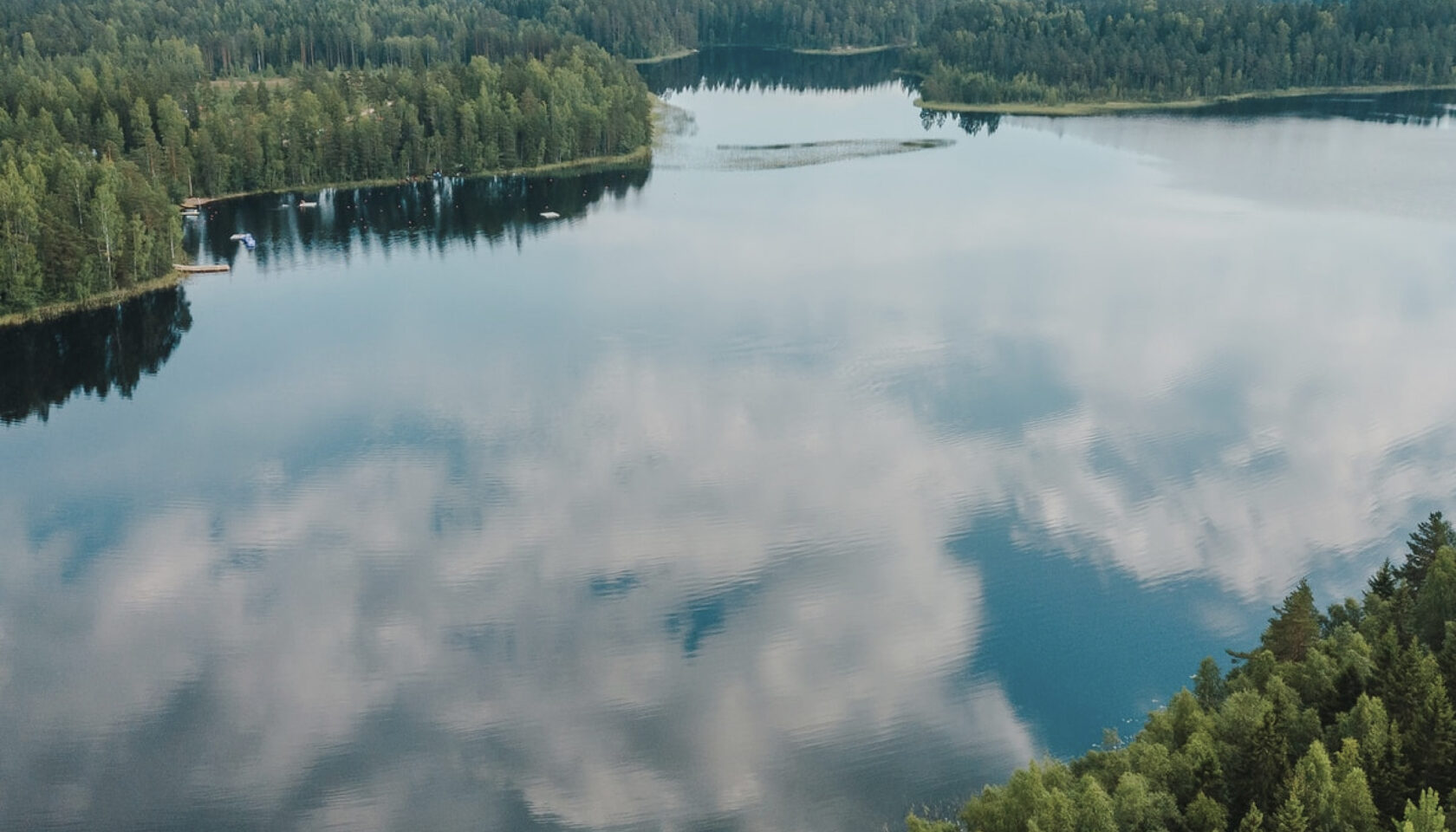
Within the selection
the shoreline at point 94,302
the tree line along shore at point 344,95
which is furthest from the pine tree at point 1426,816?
the tree line along shore at point 344,95

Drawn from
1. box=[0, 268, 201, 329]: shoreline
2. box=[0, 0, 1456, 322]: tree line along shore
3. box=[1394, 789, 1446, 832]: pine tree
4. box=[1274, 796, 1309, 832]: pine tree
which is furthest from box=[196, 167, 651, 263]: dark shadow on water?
box=[1394, 789, 1446, 832]: pine tree

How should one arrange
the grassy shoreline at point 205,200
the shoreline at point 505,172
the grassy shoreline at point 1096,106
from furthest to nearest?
the grassy shoreline at point 1096,106 → the shoreline at point 505,172 → the grassy shoreline at point 205,200

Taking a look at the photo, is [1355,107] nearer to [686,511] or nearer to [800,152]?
[800,152]

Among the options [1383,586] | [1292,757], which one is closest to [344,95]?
[1383,586]

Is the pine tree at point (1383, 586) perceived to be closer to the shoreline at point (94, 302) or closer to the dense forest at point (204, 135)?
the shoreline at point (94, 302)

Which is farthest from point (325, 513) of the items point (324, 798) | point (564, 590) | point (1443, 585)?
point (1443, 585)
